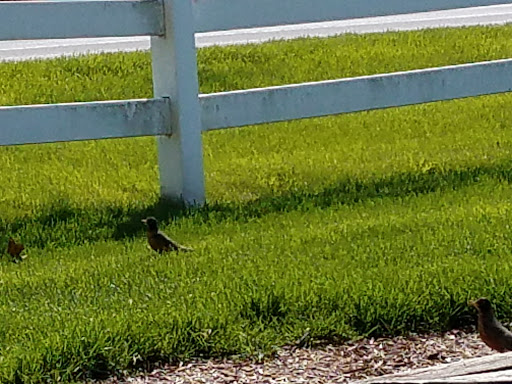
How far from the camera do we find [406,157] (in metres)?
7.73

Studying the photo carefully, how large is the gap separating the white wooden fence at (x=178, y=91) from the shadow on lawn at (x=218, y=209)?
13.5 inches

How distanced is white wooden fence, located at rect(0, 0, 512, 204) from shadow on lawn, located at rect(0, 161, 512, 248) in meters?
0.34

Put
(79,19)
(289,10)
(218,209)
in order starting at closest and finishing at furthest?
(79,19)
(218,209)
(289,10)

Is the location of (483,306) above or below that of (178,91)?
below

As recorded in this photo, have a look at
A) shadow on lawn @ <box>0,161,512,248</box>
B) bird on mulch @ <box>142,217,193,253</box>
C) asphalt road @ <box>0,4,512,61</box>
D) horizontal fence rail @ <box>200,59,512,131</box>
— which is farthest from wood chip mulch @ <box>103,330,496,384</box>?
asphalt road @ <box>0,4,512,61</box>

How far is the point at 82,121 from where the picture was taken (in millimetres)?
6238

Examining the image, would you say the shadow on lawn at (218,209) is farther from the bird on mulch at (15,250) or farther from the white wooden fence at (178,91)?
the white wooden fence at (178,91)

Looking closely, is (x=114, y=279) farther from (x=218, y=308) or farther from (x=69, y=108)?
(x=69, y=108)

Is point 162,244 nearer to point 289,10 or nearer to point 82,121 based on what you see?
point 82,121

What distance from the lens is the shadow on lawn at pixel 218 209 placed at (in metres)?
5.92

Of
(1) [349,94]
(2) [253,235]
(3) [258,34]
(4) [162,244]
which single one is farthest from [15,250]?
(3) [258,34]

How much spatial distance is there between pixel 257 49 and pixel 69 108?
560 centimetres

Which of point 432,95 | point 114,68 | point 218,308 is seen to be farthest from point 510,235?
point 114,68

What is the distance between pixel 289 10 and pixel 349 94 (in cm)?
62
